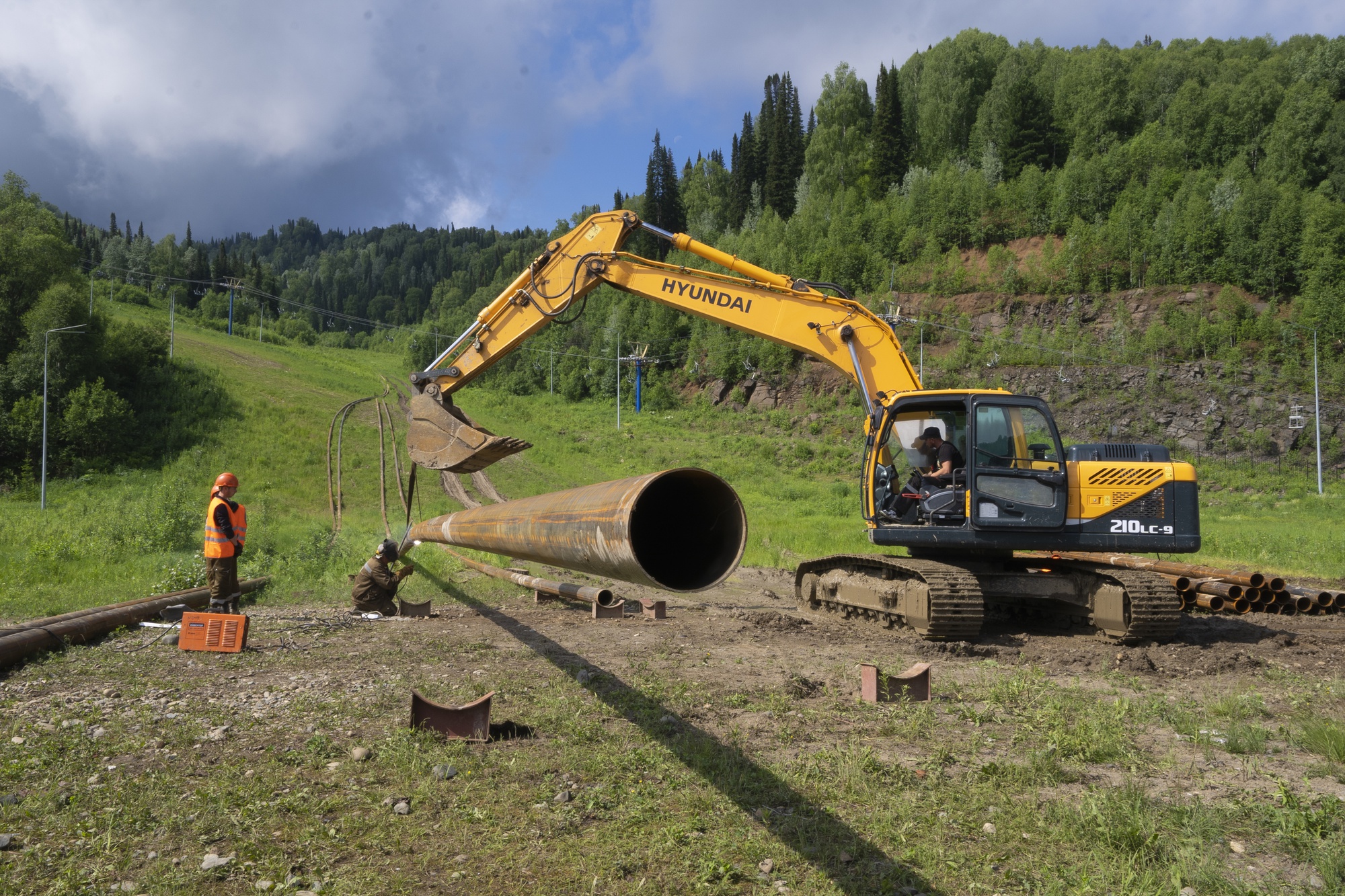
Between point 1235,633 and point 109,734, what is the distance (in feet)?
41.3

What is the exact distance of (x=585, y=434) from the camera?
1901 inches

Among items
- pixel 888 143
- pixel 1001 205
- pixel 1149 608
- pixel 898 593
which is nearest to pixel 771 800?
pixel 898 593

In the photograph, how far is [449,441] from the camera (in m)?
10.2

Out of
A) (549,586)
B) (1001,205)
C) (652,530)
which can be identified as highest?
(1001,205)

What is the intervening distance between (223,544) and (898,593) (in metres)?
8.56

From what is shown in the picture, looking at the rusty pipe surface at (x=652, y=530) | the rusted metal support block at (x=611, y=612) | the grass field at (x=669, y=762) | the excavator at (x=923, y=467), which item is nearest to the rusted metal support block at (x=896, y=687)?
the grass field at (x=669, y=762)

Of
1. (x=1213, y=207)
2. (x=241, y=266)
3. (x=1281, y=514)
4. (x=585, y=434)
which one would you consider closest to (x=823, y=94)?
(x=1213, y=207)

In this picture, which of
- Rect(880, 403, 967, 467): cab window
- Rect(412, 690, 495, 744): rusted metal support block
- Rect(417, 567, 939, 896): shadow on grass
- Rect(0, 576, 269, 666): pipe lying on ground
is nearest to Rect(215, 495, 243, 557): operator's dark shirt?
Rect(0, 576, 269, 666): pipe lying on ground

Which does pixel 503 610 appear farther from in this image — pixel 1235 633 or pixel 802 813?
pixel 1235 633

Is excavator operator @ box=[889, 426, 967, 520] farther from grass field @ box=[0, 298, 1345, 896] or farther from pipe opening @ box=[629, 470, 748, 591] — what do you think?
pipe opening @ box=[629, 470, 748, 591]

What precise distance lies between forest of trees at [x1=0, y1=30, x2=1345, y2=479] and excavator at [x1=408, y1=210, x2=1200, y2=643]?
113 feet

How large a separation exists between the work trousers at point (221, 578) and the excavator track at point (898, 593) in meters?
8.07

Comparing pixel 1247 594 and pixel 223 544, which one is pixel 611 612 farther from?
pixel 1247 594

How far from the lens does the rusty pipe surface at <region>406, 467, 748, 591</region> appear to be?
10.1ft
